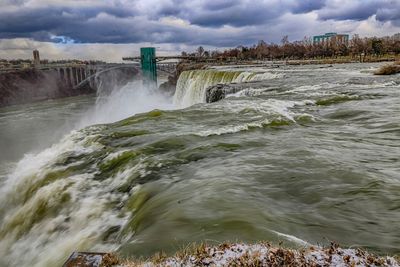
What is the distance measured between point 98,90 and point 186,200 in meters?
113

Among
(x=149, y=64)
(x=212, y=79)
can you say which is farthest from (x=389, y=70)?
(x=149, y=64)

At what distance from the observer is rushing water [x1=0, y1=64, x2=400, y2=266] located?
5504 mm

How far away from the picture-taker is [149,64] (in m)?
89.6

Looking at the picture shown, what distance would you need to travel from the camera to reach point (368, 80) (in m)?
26.3

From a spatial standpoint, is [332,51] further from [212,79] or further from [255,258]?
[255,258]

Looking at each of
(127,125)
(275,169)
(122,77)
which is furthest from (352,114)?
(122,77)

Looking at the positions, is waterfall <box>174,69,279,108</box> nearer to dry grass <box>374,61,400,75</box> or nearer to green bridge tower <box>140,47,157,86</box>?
dry grass <box>374,61,400,75</box>

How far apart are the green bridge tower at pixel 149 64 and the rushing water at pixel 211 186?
242 ft

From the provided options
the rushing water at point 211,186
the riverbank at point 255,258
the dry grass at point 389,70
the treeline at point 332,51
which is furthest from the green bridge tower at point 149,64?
the riverbank at point 255,258

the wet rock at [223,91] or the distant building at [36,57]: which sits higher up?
the distant building at [36,57]

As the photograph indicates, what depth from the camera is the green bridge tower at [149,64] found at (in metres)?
87.6

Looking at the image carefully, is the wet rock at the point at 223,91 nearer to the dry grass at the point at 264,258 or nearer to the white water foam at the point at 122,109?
the white water foam at the point at 122,109

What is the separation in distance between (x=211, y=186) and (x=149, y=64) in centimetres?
8525

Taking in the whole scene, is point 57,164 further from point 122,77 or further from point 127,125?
point 122,77
